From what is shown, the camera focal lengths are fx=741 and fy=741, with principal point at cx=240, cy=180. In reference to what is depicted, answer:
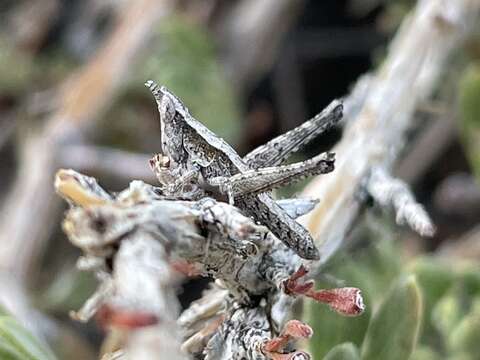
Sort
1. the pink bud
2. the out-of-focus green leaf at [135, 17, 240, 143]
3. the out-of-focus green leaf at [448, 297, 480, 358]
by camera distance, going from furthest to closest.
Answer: the out-of-focus green leaf at [135, 17, 240, 143] → the out-of-focus green leaf at [448, 297, 480, 358] → the pink bud

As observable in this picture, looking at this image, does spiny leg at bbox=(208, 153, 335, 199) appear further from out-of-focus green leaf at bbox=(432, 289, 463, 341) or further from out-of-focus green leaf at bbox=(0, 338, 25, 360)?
out-of-focus green leaf at bbox=(432, 289, 463, 341)

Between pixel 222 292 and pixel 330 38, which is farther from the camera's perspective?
pixel 330 38

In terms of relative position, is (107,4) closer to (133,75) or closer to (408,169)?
(133,75)

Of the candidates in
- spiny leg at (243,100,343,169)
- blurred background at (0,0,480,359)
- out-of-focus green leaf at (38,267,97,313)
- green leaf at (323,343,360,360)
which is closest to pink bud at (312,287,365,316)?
green leaf at (323,343,360,360)

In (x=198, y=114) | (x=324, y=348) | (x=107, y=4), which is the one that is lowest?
(x=324, y=348)

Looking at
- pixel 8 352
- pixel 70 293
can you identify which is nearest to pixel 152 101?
pixel 70 293

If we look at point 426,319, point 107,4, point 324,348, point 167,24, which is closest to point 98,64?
point 167,24

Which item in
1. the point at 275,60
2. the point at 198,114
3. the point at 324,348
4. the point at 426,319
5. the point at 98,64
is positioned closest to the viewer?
the point at 324,348
